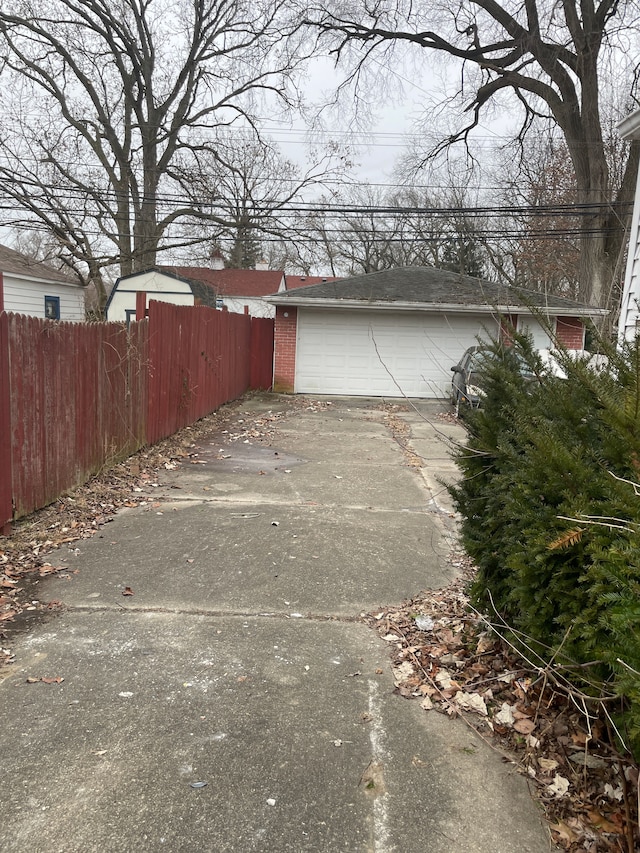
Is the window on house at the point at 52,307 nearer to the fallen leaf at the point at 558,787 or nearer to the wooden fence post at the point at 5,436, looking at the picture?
the wooden fence post at the point at 5,436

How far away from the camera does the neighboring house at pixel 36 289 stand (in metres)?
19.5

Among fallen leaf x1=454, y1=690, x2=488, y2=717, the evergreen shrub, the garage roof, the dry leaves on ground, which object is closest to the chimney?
the garage roof

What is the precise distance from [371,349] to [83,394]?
12.1m

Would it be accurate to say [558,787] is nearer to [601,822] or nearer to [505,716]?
[601,822]

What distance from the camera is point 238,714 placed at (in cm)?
293

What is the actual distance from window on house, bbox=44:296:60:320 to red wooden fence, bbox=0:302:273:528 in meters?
12.2

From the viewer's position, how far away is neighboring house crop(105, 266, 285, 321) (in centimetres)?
2741

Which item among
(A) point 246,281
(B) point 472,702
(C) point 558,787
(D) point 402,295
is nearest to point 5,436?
(B) point 472,702

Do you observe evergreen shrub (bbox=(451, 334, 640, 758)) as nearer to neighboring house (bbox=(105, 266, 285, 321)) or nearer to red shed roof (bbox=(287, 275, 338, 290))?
neighboring house (bbox=(105, 266, 285, 321))

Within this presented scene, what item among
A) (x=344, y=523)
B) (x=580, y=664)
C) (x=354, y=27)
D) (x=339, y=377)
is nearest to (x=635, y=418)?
(x=580, y=664)

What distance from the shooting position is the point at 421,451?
10.5 m

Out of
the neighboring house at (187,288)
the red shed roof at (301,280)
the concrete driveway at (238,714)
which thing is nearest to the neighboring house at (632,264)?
the concrete driveway at (238,714)

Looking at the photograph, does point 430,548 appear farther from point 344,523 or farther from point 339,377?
point 339,377

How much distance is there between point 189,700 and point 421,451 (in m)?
7.86
